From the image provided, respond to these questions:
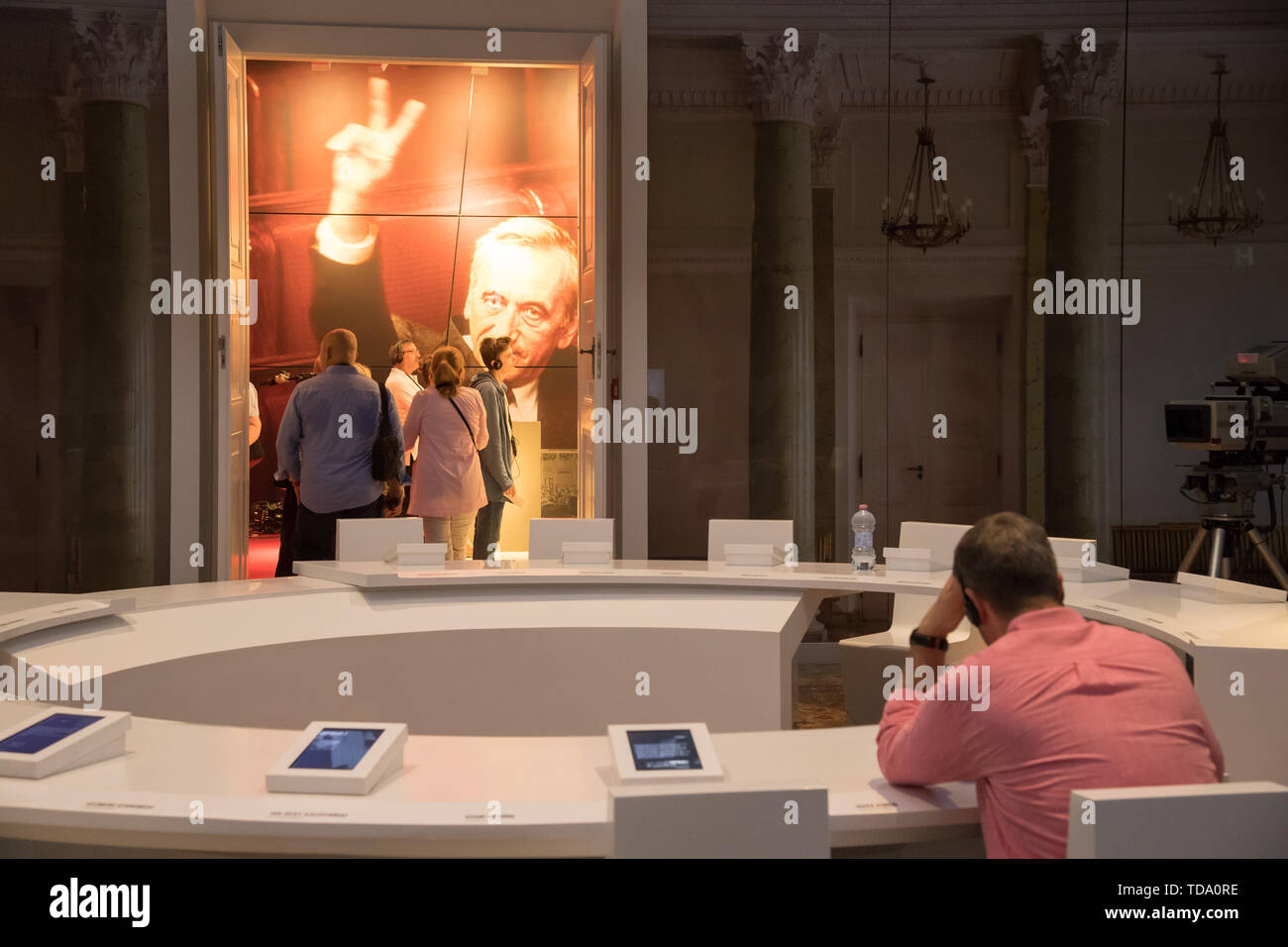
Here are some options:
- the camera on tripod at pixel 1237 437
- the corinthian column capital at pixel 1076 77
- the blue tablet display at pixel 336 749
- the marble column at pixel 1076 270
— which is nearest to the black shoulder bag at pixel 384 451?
the camera on tripod at pixel 1237 437

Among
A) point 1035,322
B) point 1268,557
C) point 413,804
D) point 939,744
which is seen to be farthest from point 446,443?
point 939,744

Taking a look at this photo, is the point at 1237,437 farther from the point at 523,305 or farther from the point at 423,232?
the point at 423,232

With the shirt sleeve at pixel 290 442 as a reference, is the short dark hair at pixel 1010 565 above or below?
below

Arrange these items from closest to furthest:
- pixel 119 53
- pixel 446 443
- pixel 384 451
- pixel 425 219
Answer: pixel 384 451, pixel 446 443, pixel 119 53, pixel 425 219

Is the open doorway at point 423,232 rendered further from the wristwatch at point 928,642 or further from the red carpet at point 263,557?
the wristwatch at point 928,642

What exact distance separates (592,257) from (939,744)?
4904 millimetres

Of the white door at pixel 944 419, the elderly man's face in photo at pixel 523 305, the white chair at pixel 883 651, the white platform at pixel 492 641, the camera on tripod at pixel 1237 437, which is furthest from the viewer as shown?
the elderly man's face in photo at pixel 523 305

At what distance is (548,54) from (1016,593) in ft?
16.9

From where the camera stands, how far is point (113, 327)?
20.5ft

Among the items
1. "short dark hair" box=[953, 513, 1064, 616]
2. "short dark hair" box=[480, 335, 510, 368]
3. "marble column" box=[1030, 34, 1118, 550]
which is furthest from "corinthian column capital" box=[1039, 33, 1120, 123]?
"short dark hair" box=[953, 513, 1064, 616]

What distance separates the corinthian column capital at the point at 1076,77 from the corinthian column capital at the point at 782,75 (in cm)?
129

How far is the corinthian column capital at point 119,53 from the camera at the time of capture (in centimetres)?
614

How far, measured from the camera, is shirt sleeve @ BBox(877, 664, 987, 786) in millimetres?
1717

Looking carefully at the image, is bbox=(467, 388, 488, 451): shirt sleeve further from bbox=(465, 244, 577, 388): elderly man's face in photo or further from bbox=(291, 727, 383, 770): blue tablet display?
bbox=(291, 727, 383, 770): blue tablet display
